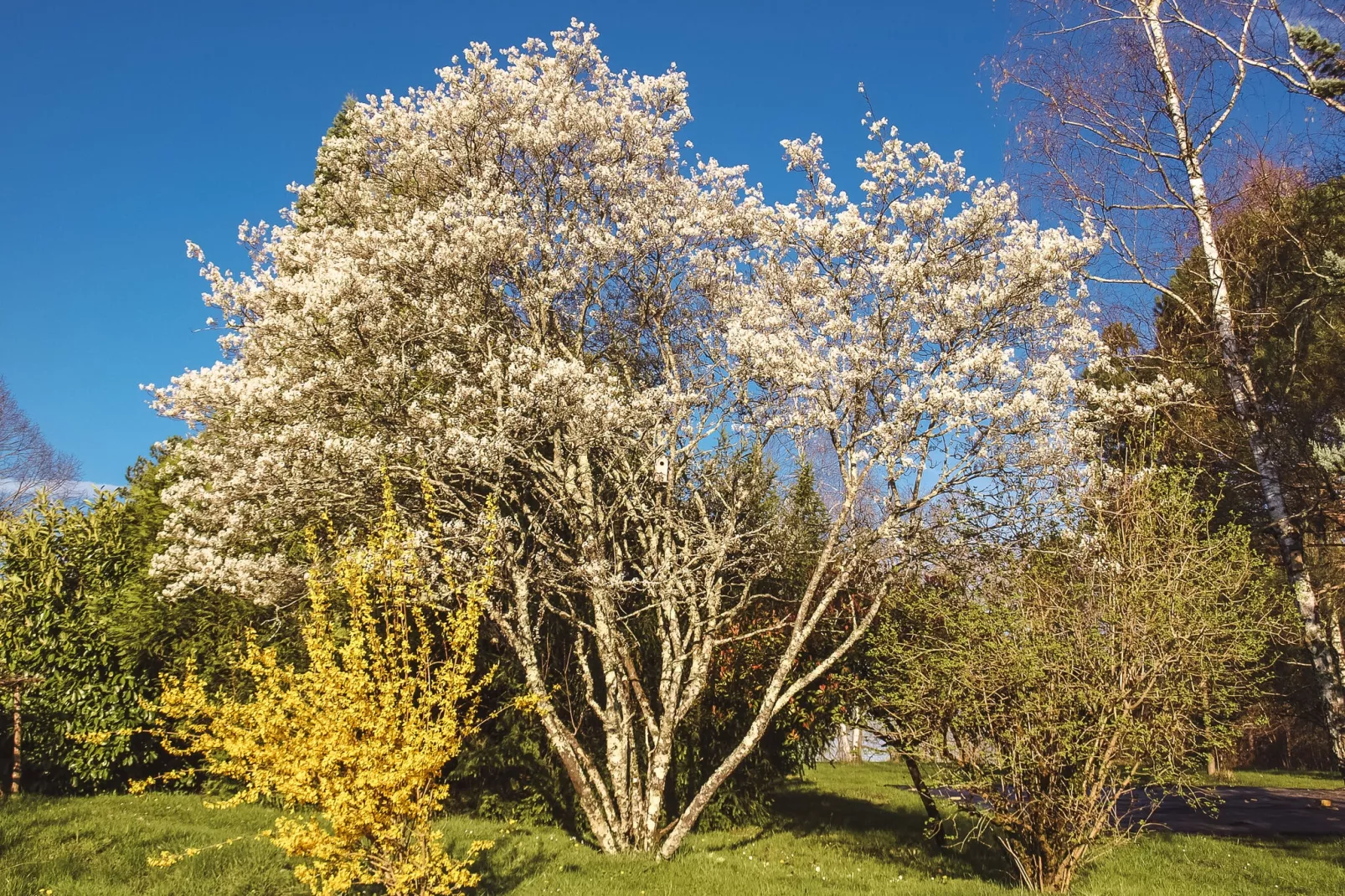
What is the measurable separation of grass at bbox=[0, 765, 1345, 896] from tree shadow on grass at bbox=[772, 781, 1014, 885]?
0.05 m

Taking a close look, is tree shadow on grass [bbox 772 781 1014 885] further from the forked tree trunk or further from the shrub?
the forked tree trunk

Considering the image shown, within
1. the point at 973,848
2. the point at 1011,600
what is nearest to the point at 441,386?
the point at 1011,600

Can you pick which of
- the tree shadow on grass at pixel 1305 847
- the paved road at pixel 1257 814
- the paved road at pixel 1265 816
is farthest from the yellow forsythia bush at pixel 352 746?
the tree shadow on grass at pixel 1305 847

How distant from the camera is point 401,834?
6383 mm

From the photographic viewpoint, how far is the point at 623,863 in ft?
30.7

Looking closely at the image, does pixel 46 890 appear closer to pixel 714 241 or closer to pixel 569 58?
pixel 714 241

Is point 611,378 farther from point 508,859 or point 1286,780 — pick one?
point 1286,780

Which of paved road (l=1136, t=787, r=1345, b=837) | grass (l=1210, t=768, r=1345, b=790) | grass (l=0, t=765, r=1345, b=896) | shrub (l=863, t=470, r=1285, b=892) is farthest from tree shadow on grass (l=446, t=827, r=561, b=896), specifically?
grass (l=1210, t=768, r=1345, b=790)

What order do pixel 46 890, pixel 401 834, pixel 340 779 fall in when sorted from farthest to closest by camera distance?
1. pixel 46 890
2. pixel 401 834
3. pixel 340 779

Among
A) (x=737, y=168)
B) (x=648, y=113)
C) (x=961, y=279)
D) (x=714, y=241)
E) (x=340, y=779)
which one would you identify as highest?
(x=648, y=113)

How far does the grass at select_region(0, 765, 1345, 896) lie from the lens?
8070 mm

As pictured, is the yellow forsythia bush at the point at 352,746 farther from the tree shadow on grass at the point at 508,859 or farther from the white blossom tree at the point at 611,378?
the white blossom tree at the point at 611,378

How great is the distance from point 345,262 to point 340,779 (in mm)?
6514

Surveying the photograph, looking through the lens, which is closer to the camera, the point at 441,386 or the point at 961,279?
the point at 961,279
